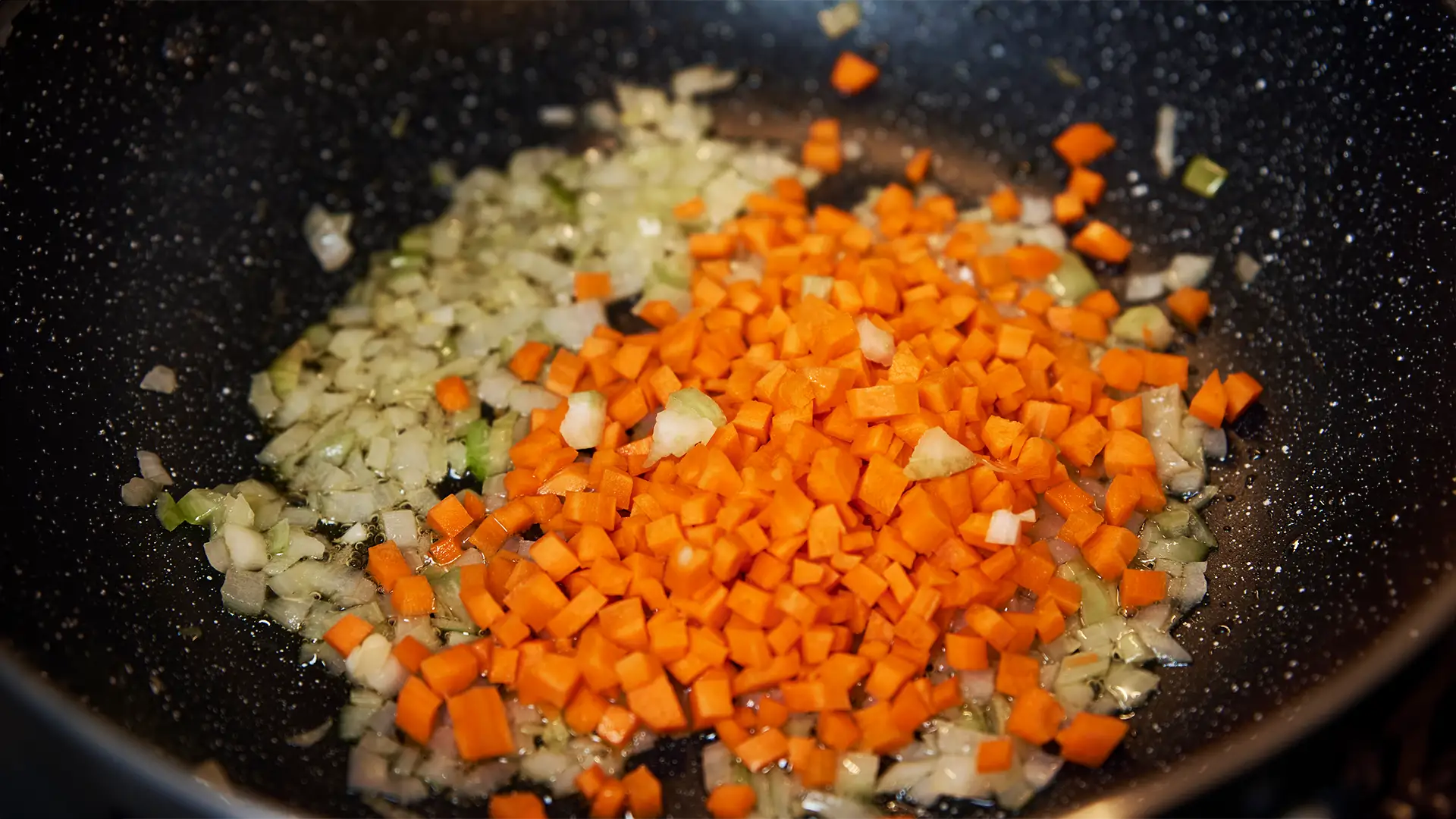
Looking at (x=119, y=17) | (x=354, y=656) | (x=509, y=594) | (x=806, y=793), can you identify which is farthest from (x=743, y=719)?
(x=119, y=17)

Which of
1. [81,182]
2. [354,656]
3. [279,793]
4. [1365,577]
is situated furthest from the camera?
[81,182]

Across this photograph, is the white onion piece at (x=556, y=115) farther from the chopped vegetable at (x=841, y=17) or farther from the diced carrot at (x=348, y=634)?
the diced carrot at (x=348, y=634)

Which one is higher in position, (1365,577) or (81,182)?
(81,182)

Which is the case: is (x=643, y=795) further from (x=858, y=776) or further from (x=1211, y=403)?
(x=1211, y=403)

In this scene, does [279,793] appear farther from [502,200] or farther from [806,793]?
[502,200]

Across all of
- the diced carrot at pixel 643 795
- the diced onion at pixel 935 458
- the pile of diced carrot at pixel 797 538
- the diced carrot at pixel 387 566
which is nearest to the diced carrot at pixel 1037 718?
the pile of diced carrot at pixel 797 538
